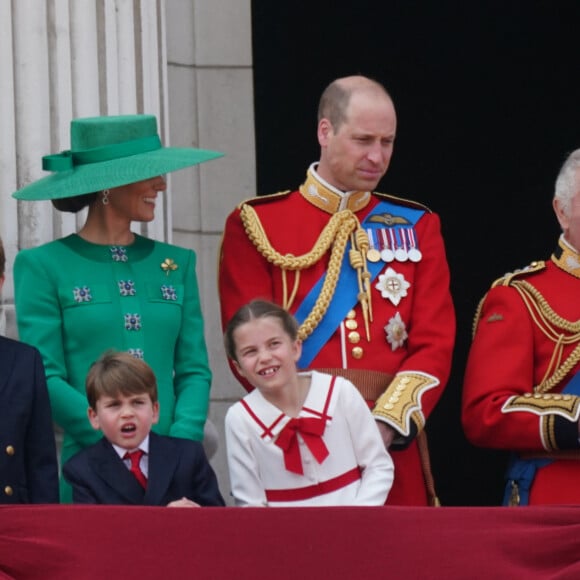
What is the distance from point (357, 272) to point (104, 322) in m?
0.73

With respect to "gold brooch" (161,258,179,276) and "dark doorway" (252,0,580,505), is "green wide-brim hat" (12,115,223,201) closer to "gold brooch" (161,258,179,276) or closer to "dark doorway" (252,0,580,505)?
"gold brooch" (161,258,179,276)

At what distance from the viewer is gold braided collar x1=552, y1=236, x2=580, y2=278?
6090 millimetres

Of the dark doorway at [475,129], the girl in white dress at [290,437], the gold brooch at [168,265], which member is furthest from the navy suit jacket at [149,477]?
the dark doorway at [475,129]

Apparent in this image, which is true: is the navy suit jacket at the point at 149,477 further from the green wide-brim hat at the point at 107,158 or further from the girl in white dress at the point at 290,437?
the green wide-brim hat at the point at 107,158

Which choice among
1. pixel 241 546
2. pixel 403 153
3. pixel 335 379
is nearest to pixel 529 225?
pixel 403 153

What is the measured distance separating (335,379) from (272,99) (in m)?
2.59

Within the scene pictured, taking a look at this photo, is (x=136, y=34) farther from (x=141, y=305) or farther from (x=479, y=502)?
(x=479, y=502)

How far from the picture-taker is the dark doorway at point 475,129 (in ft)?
26.5

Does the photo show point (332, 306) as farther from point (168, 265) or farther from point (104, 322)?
point (104, 322)

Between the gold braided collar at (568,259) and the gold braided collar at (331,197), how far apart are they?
58 cm

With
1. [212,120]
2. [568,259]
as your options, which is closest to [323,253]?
[568,259]

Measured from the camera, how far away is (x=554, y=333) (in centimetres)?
598

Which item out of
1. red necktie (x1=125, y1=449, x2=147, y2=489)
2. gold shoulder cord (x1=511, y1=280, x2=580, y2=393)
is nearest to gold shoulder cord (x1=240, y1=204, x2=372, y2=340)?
gold shoulder cord (x1=511, y1=280, x2=580, y2=393)

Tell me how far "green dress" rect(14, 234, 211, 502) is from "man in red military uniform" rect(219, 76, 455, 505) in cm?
21
